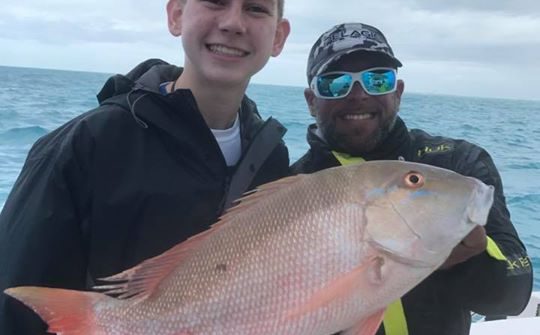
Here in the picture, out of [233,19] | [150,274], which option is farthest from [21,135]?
[150,274]

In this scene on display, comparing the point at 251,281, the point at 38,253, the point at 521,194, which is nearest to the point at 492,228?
the point at 251,281

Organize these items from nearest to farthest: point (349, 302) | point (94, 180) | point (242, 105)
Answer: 1. point (349, 302)
2. point (94, 180)
3. point (242, 105)

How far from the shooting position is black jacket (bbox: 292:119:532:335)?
252cm

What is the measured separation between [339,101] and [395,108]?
0.33 metres

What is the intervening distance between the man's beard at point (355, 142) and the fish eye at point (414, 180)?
1.22 metres

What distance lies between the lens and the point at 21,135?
53.7 ft

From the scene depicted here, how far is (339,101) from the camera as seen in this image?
10.2 ft

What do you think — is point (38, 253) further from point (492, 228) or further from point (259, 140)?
point (492, 228)

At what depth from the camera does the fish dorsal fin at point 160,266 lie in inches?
78.0

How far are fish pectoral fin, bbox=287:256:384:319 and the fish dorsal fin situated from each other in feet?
1.33

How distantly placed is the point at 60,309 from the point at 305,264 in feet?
2.55

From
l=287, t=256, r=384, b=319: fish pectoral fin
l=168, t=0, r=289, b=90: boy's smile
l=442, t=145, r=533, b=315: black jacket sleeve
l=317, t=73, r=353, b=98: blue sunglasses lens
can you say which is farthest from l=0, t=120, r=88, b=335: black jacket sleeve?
l=442, t=145, r=533, b=315: black jacket sleeve

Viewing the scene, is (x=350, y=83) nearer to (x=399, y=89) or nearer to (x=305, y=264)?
(x=399, y=89)

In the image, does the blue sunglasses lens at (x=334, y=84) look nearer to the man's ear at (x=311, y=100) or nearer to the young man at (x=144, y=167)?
the man's ear at (x=311, y=100)
